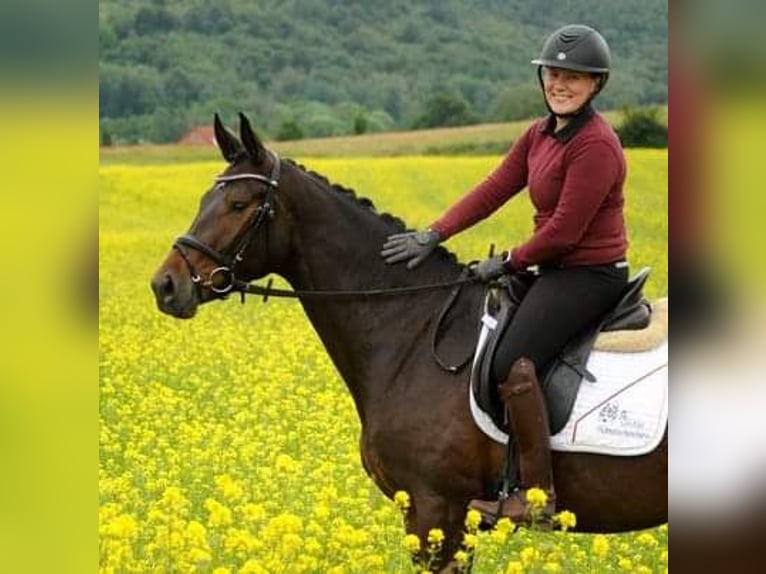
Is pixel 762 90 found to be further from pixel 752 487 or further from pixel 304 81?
pixel 304 81

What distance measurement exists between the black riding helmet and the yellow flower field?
162cm

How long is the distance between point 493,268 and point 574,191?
50cm

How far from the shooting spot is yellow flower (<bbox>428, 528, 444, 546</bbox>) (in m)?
4.84

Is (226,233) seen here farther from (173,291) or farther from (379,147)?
(379,147)

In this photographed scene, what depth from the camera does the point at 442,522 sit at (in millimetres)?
5137

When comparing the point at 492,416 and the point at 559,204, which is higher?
the point at 559,204

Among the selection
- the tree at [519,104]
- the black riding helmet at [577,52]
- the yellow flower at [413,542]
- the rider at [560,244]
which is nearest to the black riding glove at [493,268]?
the rider at [560,244]

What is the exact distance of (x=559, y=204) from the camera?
189 inches

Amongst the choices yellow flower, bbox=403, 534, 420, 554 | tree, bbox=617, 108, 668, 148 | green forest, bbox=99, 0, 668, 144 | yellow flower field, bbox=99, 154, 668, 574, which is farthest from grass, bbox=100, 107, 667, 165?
yellow flower, bbox=403, 534, 420, 554

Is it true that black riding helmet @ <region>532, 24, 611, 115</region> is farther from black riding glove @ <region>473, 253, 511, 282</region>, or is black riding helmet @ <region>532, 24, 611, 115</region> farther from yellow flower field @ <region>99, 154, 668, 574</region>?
yellow flower field @ <region>99, 154, 668, 574</region>

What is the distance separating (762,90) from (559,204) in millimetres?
3397

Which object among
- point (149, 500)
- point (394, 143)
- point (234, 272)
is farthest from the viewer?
point (394, 143)

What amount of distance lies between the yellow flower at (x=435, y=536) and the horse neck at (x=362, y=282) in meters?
0.63

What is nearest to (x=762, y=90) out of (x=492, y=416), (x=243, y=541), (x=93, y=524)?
(x=93, y=524)
